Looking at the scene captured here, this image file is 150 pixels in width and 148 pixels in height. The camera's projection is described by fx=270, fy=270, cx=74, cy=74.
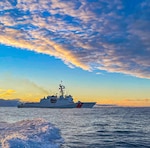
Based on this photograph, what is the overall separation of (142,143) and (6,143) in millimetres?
14725

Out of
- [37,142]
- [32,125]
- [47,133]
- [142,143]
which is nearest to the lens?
[37,142]

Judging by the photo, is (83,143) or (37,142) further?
(83,143)

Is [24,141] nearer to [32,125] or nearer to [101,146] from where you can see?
[101,146]

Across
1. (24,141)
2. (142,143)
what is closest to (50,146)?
(24,141)

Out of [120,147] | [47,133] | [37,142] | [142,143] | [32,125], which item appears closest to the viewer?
[37,142]

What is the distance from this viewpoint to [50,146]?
957 inches

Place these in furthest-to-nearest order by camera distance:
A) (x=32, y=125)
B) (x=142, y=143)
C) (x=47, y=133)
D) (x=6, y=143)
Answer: (x=32, y=125), (x=47, y=133), (x=142, y=143), (x=6, y=143)

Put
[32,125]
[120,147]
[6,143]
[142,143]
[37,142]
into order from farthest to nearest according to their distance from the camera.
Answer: [32,125], [142,143], [120,147], [37,142], [6,143]

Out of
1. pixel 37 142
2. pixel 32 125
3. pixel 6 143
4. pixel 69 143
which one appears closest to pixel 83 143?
pixel 69 143

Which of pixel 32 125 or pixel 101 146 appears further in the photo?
pixel 32 125

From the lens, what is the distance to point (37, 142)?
23.8 meters

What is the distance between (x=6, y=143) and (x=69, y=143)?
7.68 metres

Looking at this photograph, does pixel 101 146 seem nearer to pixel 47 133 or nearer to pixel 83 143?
pixel 83 143

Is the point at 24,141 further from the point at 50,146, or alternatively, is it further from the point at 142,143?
the point at 142,143
